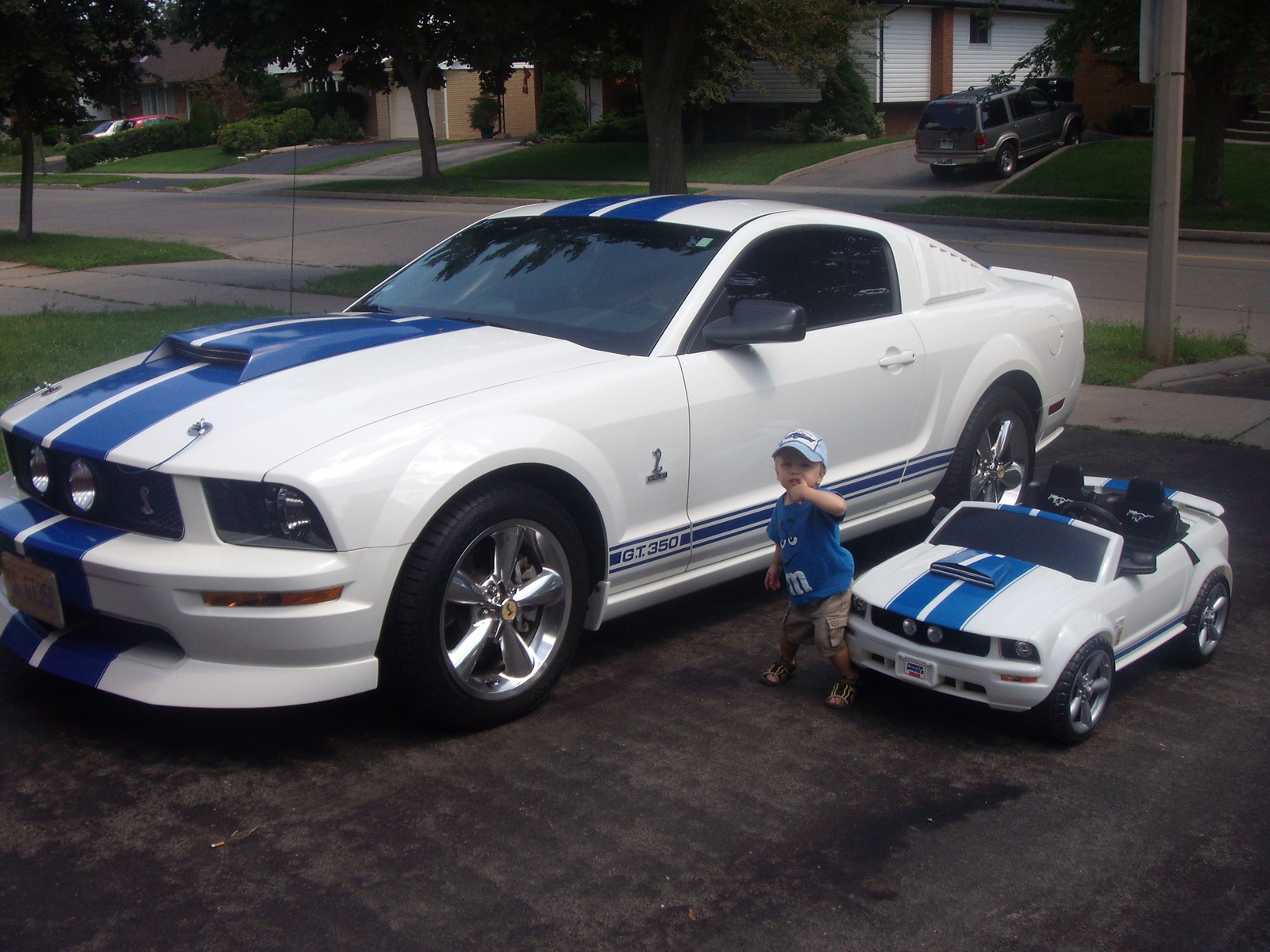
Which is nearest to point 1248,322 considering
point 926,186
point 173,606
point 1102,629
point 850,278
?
point 850,278

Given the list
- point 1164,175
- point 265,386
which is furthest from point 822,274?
point 1164,175

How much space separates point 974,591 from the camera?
13.8ft

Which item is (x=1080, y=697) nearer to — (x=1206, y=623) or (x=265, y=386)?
(x=1206, y=623)

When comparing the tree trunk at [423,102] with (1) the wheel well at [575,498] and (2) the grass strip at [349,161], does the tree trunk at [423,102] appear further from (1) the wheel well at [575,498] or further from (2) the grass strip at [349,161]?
(1) the wheel well at [575,498]

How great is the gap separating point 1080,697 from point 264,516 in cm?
254

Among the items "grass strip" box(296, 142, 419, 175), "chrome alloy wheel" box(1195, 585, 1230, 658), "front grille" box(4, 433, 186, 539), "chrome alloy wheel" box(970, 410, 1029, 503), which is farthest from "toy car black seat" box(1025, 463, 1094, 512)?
"grass strip" box(296, 142, 419, 175)

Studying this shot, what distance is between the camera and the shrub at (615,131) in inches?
1545

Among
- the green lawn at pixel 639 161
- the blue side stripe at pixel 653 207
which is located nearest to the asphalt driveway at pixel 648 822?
the blue side stripe at pixel 653 207

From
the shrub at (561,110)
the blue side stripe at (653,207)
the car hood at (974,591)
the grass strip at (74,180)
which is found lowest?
the car hood at (974,591)

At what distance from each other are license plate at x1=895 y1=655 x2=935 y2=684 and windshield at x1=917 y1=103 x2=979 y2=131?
2641 centimetres

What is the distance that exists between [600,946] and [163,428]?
1.99 metres

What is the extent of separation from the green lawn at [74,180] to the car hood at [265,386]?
40.0 m

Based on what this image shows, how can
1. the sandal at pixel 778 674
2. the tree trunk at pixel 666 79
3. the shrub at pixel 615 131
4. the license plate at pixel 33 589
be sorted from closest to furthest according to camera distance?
the license plate at pixel 33 589, the sandal at pixel 778 674, the tree trunk at pixel 666 79, the shrub at pixel 615 131

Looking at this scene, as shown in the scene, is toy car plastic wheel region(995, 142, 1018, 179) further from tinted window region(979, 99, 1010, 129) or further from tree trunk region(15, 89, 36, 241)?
tree trunk region(15, 89, 36, 241)
